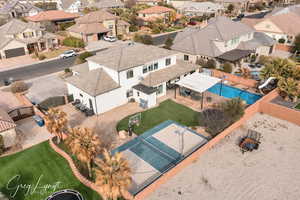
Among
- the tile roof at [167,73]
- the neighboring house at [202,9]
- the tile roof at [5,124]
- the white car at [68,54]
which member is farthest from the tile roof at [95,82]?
the neighboring house at [202,9]

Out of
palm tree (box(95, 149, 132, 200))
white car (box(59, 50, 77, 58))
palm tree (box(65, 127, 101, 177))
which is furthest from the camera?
white car (box(59, 50, 77, 58))

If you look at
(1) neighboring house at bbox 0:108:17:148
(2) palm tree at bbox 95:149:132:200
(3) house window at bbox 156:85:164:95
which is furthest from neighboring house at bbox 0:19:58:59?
(2) palm tree at bbox 95:149:132:200

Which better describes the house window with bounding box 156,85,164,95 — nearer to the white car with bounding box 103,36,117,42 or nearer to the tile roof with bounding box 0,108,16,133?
the tile roof with bounding box 0,108,16,133

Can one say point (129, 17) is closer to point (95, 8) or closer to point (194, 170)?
point (95, 8)

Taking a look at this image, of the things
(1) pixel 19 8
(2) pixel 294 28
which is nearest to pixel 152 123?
(2) pixel 294 28

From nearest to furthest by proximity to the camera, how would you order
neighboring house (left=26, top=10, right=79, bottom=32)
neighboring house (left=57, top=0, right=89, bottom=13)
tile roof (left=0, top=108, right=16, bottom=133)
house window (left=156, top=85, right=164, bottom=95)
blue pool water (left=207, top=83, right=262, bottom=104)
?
tile roof (left=0, top=108, right=16, bottom=133) → house window (left=156, top=85, right=164, bottom=95) → blue pool water (left=207, top=83, right=262, bottom=104) → neighboring house (left=26, top=10, right=79, bottom=32) → neighboring house (left=57, top=0, right=89, bottom=13)

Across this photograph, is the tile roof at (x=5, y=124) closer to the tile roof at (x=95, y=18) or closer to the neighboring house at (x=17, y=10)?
the tile roof at (x=95, y=18)

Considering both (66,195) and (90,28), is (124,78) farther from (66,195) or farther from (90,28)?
(90,28)
